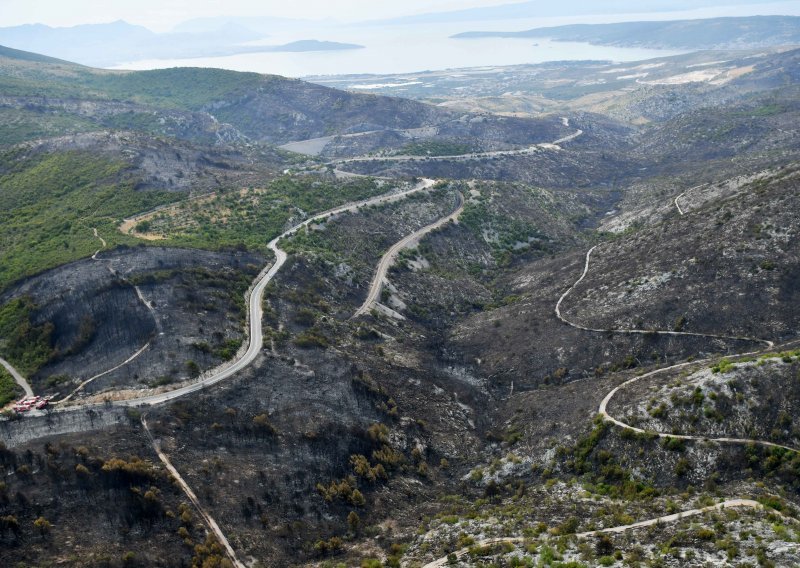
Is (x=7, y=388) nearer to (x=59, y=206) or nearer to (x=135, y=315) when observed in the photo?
(x=135, y=315)

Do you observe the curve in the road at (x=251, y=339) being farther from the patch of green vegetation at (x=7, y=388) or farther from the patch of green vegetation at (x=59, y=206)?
the patch of green vegetation at (x=59, y=206)

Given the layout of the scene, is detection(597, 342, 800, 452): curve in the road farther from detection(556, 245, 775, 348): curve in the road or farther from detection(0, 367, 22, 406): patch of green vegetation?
detection(0, 367, 22, 406): patch of green vegetation

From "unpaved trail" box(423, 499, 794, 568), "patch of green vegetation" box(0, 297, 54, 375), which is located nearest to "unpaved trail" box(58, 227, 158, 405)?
"patch of green vegetation" box(0, 297, 54, 375)

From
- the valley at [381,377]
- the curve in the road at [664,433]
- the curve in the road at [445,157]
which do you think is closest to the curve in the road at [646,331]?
the valley at [381,377]

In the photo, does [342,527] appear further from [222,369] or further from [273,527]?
[222,369]

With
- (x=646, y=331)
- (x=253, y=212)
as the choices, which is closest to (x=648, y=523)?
(x=646, y=331)

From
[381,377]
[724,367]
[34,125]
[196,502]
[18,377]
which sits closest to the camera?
→ [196,502]

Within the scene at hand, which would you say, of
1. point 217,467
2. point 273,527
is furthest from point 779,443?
point 217,467
